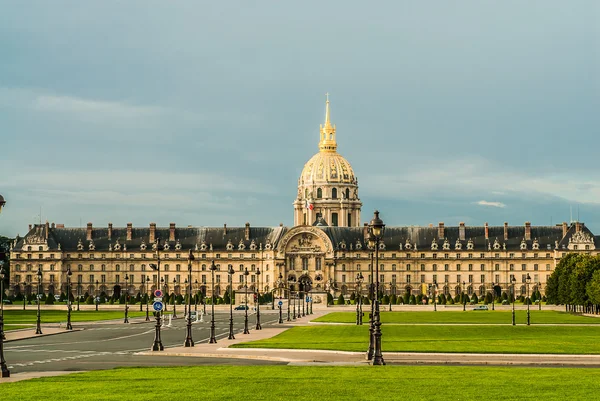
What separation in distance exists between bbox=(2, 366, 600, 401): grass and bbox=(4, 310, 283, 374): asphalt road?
444cm

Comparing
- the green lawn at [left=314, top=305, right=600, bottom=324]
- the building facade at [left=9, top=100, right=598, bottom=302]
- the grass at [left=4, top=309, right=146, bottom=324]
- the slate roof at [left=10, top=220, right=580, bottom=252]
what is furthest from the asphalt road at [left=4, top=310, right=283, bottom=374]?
the slate roof at [left=10, top=220, right=580, bottom=252]

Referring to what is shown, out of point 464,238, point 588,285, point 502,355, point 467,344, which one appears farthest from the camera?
point 464,238

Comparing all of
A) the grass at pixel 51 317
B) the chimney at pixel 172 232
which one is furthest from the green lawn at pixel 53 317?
the chimney at pixel 172 232

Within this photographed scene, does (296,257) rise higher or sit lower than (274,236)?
lower

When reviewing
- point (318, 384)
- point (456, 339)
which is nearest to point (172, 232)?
point (456, 339)

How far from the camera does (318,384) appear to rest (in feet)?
107

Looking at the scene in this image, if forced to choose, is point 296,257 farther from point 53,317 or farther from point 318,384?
point 318,384

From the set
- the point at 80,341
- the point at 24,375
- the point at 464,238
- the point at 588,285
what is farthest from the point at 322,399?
the point at 464,238

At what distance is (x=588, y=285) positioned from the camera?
11325cm

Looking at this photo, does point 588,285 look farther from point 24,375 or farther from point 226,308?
point 24,375

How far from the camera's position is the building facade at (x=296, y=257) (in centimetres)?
18775

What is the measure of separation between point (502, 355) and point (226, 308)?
3657 inches

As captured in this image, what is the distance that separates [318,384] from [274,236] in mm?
162484

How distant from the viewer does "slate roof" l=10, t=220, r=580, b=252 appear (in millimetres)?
189125
